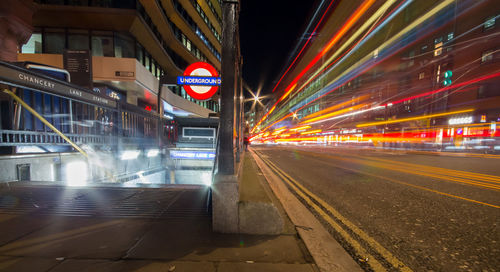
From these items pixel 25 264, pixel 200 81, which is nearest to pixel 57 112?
pixel 200 81

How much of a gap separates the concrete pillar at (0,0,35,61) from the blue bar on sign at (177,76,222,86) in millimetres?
7051

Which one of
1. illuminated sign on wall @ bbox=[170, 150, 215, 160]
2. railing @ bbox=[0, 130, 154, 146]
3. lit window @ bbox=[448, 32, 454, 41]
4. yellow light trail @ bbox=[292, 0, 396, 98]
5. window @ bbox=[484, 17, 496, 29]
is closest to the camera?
railing @ bbox=[0, 130, 154, 146]

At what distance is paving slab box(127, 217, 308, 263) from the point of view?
2117mm

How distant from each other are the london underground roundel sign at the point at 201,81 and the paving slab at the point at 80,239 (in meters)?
6.33

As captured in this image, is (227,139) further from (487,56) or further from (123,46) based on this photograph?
(487,56)

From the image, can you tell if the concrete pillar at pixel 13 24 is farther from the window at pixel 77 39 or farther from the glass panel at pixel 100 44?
the window at pixel 77 39

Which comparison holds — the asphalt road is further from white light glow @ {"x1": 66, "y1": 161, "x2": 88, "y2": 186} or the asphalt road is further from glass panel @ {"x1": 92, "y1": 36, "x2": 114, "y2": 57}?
glass panel @ {"x1": 92, "y1": 36, "x2": 114, "y2": 57}

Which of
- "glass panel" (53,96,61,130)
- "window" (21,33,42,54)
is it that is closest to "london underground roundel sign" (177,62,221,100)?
"glass panel" (53,96,61,130)

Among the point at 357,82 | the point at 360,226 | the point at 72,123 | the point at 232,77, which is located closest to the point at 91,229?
the point at 232,77

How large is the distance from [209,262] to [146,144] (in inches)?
330

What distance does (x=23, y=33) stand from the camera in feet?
27.7

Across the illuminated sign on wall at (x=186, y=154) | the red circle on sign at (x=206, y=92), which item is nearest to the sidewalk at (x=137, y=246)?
the illuminated sign on wall at (x=186, y=154)

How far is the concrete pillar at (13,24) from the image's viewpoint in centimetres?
750

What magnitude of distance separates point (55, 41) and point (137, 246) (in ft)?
66.4
